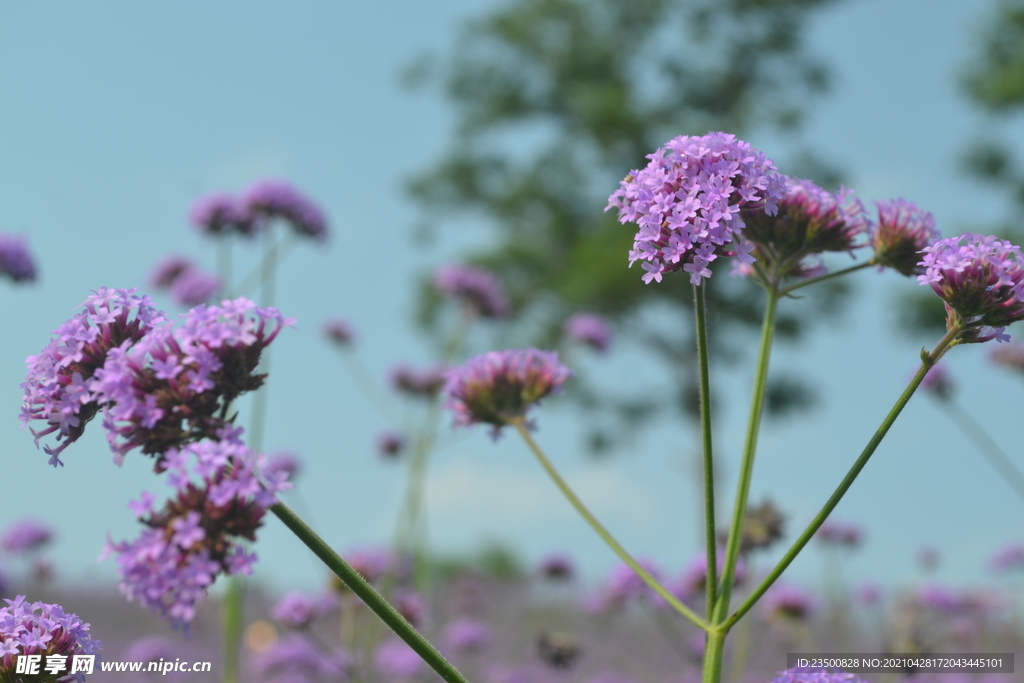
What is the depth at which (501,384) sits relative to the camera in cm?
320

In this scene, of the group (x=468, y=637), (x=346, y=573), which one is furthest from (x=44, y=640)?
(x=468, y=637)

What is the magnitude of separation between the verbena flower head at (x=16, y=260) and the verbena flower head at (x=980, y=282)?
414cm

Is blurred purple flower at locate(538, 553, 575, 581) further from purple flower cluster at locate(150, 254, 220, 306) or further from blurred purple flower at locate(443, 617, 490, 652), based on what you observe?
purple flower cluster at locate(150, 254, 220, 306)

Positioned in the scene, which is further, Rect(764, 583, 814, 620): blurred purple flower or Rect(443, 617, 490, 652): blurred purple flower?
Rect(443, 617, 490, 652): blurred purple flower

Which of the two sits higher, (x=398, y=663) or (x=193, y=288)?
(x=193, y=288)

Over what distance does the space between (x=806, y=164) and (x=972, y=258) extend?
1042 inches

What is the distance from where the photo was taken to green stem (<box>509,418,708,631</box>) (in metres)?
2.26

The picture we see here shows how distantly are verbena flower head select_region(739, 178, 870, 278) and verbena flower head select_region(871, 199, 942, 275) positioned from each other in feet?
0.20

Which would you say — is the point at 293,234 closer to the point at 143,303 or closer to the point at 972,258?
the point at 143,303

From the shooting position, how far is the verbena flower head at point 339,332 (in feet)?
26.2

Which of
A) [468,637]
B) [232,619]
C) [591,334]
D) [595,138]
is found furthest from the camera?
[595,138]

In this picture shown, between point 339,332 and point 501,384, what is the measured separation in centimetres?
499

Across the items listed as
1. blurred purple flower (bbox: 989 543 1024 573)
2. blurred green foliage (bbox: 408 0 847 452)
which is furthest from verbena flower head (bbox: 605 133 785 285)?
blurred green foliage (bbox: 408 0 847 452)

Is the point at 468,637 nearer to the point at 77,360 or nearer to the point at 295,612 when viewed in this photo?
the point at 295,612
